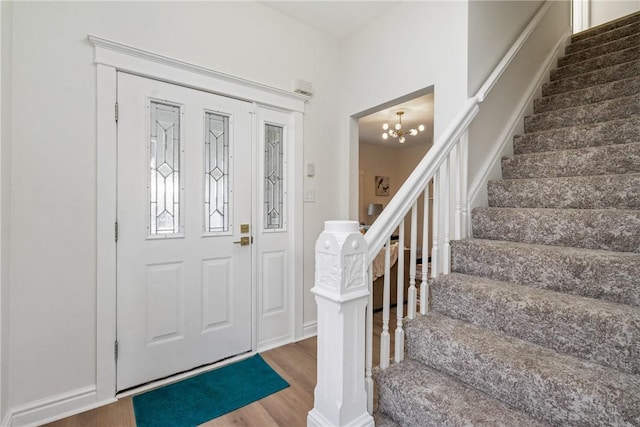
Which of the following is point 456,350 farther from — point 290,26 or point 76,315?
point 290,26

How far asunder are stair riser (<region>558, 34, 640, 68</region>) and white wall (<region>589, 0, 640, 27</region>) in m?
1.73

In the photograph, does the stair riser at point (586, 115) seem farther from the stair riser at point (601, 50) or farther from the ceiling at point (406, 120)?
the ceiling at point (406, 120)

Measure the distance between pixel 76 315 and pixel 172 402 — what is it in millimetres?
755

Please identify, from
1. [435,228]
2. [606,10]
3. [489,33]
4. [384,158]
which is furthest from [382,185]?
[435,228]

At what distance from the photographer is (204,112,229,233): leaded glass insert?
2.20 meters

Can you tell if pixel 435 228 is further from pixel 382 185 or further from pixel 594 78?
pixel 382 185

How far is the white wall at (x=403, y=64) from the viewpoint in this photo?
6.68 feet

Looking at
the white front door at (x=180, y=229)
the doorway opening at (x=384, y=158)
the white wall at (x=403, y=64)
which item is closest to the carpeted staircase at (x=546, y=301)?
the white wall at (x=403, y=64)

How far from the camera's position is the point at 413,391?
1234mm

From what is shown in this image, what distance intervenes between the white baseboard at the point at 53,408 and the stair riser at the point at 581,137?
3286 mm

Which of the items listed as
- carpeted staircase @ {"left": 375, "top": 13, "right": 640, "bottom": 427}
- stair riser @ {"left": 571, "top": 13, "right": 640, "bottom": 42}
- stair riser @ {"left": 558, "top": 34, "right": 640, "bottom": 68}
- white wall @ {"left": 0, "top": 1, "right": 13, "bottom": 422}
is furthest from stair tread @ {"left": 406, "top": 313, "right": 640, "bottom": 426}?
stair riser @ {"left": 571, "top": 13, "right": 640, "bottom": 42}

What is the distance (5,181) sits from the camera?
148 centimetres

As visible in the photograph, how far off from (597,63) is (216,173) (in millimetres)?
3308

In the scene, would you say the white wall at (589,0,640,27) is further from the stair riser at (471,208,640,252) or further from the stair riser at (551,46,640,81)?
the stair riser at (471,208,640,252)
